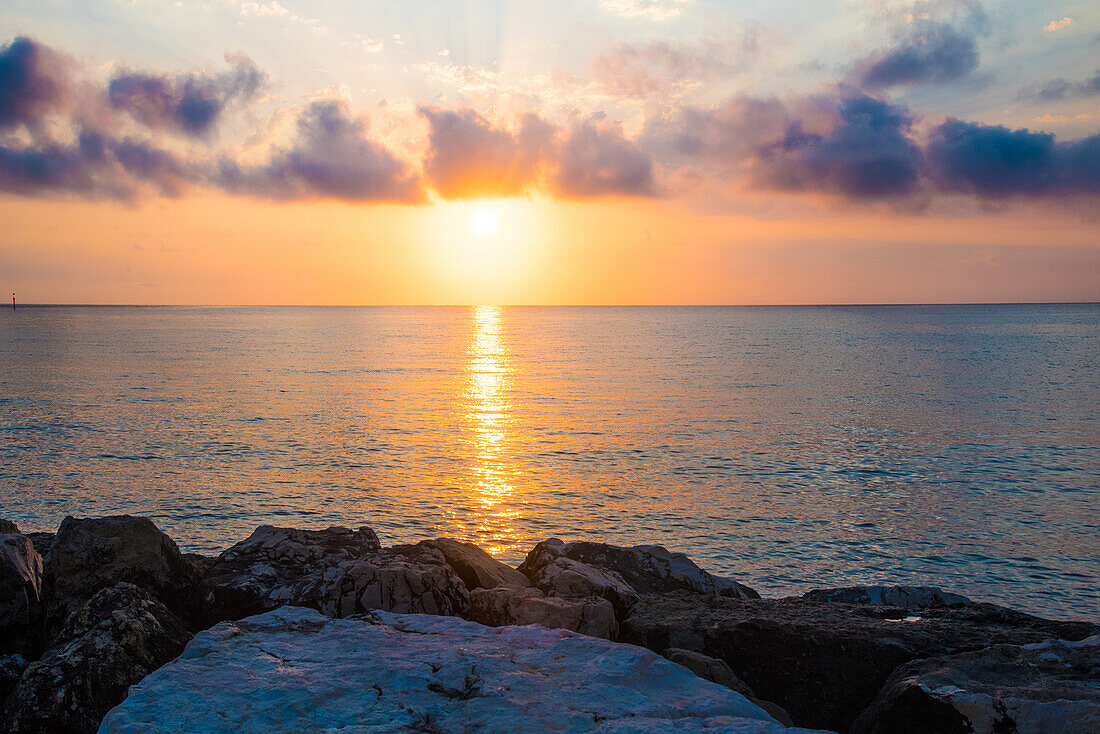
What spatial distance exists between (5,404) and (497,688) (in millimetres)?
38568

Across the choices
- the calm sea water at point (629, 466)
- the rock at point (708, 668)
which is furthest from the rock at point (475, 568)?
the calm sea water at point (629, 466)

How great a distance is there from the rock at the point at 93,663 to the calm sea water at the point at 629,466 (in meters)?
8.80

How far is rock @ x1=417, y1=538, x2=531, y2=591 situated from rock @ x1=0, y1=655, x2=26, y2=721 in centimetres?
431

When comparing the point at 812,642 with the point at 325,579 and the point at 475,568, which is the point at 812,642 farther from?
the point at 325,579

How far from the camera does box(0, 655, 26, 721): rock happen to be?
672 centimetres

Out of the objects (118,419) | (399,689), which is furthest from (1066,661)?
(118,419)

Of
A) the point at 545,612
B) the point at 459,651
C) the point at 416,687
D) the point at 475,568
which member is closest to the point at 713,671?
the point at 545,612

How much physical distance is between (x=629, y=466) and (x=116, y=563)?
51.9 ft

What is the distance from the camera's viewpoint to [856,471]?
22.3 metres

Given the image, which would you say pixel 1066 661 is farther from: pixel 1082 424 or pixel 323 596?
pixel 1082 424

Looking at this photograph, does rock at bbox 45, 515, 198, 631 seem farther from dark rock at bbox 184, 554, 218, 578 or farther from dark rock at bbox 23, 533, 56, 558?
dark rock at bbox 23, 533, 56, 558

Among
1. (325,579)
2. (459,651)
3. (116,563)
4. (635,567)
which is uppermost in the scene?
(459,651)

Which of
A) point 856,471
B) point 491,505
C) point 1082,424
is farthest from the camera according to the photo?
point 1082,424

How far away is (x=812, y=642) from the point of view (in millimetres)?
7430
